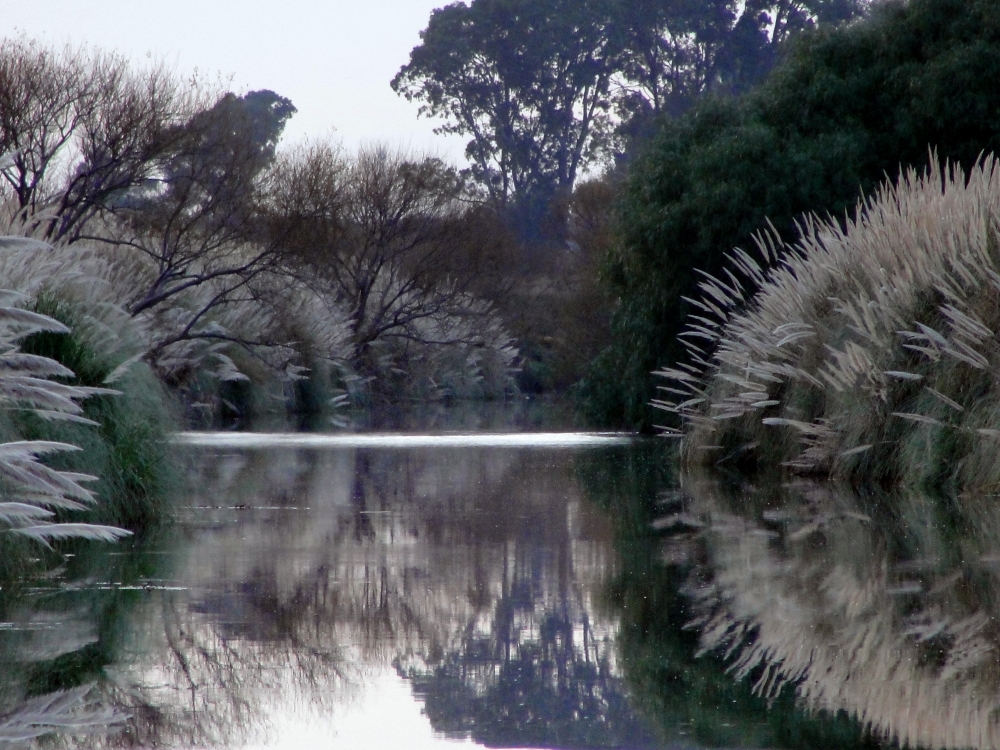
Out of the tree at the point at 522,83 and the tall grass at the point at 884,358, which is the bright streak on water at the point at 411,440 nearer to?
the tall grass at the point at 884,358

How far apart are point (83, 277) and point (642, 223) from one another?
9.59 m

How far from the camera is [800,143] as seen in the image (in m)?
14.8

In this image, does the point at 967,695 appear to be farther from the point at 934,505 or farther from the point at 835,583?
the point at 934,505

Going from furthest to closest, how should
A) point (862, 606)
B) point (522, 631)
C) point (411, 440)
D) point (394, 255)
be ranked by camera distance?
1. point (394, 255)
2. point (411, 440)
3. point (862, 606)
4. point (522, 631)

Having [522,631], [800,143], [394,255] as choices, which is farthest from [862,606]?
[394,255]

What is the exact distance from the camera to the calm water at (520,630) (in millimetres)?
2779

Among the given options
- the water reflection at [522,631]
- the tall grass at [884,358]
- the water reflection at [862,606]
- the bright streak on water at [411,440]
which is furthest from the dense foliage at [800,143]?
the water reflection at [522,631]

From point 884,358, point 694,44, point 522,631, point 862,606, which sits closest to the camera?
point 522,631

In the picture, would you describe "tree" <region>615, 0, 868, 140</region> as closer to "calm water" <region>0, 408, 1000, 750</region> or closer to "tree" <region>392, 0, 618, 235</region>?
"tree" <region>392, 0, 618, 235</region>

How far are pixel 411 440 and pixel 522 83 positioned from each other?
33.0 m

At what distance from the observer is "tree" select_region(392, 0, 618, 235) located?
4538cm

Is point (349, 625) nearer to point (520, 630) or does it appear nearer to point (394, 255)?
point (520, 630)

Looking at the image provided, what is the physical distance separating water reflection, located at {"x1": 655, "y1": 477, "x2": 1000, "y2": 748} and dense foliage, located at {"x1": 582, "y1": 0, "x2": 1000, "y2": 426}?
311 inches

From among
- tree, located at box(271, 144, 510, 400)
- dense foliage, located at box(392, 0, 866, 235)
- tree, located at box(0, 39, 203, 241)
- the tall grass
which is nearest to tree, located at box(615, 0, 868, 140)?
dense foliage, located at box(392, 0, 866, 235)
